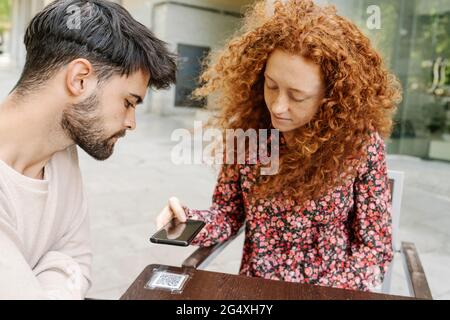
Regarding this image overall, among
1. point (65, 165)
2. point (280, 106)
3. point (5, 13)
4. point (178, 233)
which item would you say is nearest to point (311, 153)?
point (280, 106)

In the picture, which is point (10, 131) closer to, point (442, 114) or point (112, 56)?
point (112, 56)

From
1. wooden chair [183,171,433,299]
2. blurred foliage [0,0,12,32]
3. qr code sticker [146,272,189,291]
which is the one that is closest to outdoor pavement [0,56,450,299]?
wooden chair [183,171,433,299]

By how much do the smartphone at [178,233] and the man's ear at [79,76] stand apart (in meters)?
0.37

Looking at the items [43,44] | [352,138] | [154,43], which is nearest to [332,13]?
[352,138]

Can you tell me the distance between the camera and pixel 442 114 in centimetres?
617

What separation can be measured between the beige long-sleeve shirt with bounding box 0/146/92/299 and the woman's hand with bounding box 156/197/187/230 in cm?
20

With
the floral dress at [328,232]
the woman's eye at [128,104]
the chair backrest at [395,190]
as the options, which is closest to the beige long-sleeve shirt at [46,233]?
the woman's eye at [128,104]

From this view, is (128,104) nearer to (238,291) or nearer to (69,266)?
(69,266)

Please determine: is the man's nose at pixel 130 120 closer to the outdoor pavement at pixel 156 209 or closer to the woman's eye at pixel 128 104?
the woman's eye at pixel 128 104

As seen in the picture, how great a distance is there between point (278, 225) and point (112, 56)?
72 cm

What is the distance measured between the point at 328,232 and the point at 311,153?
25cm

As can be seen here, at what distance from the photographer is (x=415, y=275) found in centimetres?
126

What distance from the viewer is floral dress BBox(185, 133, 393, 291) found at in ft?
4.33

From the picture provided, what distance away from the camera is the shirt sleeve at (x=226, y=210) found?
4.73 ft
